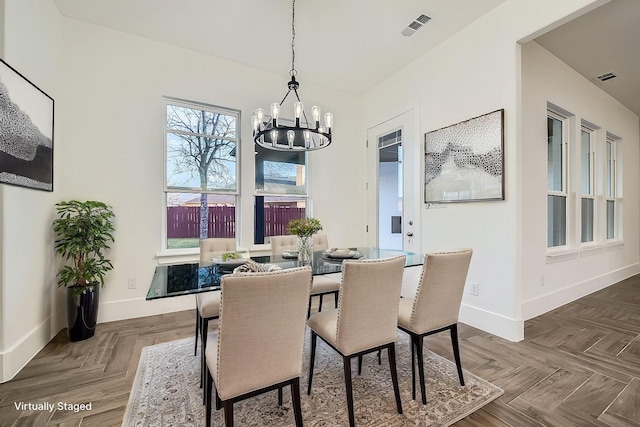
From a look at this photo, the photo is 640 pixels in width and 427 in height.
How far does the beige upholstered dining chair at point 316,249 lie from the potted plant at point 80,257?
1.66 metres

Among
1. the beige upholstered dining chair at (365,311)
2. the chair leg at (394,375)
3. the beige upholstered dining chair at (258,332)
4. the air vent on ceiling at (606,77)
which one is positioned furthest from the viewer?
the air vent on ceiling at (606,77)

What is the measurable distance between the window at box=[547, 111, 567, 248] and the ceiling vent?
2051 millimetres

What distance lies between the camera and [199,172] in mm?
3598

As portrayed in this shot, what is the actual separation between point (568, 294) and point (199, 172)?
16.3 feet

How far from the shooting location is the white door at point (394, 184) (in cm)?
370

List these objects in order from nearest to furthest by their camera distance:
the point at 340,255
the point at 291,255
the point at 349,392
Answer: the point at 349,392, the point at 340,255, the point at 291,255

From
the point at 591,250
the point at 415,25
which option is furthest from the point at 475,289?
the point at 415,25

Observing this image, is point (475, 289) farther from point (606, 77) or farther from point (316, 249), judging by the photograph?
point (606, 77)

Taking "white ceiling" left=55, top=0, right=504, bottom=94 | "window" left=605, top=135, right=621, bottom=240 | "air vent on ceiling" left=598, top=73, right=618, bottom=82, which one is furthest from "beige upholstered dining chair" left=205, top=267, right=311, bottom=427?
"window" left=605, top=135, right=621, bottom=240

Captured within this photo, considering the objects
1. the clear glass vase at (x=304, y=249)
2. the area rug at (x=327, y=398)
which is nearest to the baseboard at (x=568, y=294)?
A: the area rug at (x=327, y=398)

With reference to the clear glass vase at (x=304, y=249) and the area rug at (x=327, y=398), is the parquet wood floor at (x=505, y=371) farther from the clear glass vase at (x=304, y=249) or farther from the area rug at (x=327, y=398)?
the clear glass vase at (x=304, y=249)

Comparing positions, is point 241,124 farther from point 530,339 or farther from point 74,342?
point 530,339

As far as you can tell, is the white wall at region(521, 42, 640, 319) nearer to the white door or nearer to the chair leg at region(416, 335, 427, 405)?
the white door

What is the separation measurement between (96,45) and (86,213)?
1.84 m
